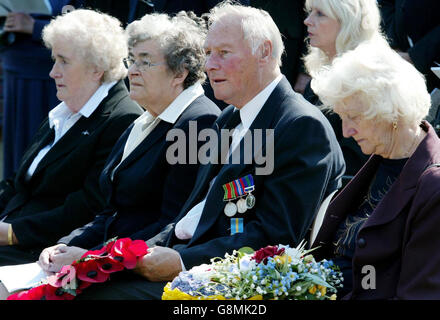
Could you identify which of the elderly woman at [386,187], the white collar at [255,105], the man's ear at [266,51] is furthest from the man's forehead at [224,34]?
the elderly woman at [386,187]

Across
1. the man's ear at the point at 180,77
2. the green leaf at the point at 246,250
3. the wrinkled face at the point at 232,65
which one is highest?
the wrinkled face at the point at 232,65

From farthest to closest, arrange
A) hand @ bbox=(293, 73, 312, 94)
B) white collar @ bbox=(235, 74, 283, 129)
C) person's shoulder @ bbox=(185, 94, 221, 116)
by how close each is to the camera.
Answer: hand @ bbox=(293, 73, 312, 94) < person's shoulder @ bbox=(185, 94, 221, 116) < white collar @ bbox=(235, 74, 283, 129)

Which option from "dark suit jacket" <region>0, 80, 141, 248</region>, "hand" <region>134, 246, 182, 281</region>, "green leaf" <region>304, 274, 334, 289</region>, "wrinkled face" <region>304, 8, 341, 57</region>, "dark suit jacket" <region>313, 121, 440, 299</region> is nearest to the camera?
"dark suit jacket" <region>313, 121, 440, 299</region>

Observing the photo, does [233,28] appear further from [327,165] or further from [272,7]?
[272,7]

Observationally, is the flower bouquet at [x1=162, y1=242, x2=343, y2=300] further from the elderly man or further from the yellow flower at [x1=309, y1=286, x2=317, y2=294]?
the elderly man

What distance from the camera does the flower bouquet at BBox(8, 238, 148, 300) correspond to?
3697mm

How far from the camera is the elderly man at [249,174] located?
3705mm

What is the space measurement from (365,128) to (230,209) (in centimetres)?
85

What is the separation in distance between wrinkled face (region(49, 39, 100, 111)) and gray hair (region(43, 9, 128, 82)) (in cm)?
4

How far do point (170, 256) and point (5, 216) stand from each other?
201 centimetres

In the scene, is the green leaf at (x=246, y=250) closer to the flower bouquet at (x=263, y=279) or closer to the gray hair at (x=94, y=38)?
the flower bouquet at (x=263, y=279)

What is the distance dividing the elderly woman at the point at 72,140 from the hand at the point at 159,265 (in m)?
1.27

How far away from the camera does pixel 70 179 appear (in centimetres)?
518

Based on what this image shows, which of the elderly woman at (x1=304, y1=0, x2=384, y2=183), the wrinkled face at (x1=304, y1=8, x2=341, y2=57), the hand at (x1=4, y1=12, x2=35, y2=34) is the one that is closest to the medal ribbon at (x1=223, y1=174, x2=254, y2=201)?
the elderly woman at (x1=304, y1=0, x2=384, y2=183)
